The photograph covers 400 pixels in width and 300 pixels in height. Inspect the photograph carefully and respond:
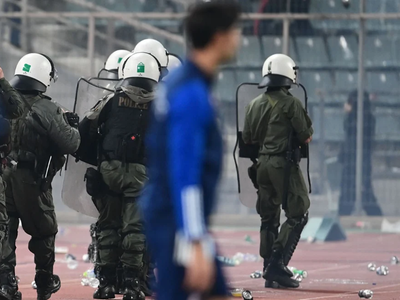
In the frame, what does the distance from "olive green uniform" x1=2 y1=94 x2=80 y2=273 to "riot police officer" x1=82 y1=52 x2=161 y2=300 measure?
0.39 meters

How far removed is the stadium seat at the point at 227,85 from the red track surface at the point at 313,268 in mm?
2158

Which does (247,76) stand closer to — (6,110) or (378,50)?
(378,50)

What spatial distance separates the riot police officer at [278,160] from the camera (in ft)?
30.7

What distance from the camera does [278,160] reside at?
30.8 ft

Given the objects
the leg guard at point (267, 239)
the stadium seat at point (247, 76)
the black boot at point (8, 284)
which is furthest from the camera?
the stadium seat at point (247, 76)

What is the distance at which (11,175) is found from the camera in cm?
776

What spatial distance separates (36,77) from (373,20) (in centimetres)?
1013

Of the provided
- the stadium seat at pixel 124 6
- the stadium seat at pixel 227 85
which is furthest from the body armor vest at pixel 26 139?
the stadium seat at pixel 124 6

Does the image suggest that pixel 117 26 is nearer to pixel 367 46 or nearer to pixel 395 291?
pixel 367 46

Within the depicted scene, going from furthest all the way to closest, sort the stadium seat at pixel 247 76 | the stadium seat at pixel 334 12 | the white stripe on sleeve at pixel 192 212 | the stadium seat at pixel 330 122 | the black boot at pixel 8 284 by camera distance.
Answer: the stadium seat at pixel 334 12, the stadium seat at pixel 247 76, the stadium seat at pixel 330 122, the black boot at pixel 8 284, the white stripe on sleeve at pixel 192 212

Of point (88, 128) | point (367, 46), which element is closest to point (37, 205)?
point (88, 128)

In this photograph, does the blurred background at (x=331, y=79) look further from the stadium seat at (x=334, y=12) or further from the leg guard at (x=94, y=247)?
the leg guard at (x=94, y=247)

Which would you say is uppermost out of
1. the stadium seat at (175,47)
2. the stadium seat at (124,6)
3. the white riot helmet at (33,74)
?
the stadium seat at (124,6)

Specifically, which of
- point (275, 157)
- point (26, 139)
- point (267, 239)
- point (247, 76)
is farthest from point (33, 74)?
point (247, 76)
